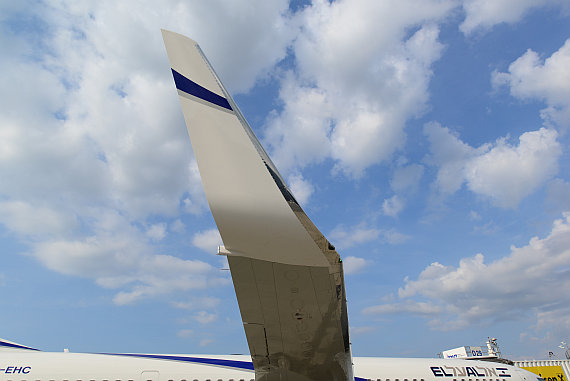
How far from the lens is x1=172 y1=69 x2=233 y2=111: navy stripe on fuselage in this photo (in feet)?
8.61

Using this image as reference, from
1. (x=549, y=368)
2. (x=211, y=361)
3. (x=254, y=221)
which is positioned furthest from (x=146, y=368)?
(x=549, y=368)

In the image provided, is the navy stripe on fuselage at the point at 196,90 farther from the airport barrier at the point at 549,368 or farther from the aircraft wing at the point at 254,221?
the airport barrier at the point at 549,368

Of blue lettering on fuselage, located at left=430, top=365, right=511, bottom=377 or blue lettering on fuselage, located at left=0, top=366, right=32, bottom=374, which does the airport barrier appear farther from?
blue lettering on fuselage, located at left=0, top=366, right=32, bottom=374

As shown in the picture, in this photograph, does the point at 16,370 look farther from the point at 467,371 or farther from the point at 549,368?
the point at 549,368

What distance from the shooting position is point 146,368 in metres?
10.7

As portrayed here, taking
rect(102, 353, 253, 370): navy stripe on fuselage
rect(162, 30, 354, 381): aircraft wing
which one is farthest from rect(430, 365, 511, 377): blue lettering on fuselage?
rect(162, 30, 354, 381): aircraft wing

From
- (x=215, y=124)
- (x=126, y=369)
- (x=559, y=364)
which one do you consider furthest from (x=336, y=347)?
(x=559, y=364)

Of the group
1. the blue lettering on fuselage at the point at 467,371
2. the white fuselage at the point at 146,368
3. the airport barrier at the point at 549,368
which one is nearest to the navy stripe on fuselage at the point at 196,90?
the white fuselage at the point at 146,368

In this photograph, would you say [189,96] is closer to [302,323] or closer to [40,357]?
[302,323]

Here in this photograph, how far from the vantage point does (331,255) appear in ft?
10.1

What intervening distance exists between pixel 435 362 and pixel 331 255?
12631 millimetres

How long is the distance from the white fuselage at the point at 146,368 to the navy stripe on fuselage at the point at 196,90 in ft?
33.7

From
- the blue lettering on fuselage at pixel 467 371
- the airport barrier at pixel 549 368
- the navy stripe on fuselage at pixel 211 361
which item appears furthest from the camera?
the airport barrier at pixel 549 368

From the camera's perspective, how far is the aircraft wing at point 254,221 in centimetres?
264
